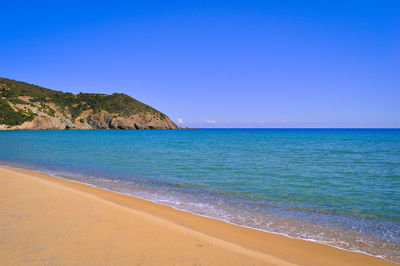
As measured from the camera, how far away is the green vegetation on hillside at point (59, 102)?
306 feet

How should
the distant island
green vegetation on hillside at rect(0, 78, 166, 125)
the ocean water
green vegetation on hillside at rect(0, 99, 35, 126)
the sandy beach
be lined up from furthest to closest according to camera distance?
the distant island < green vegetation on hillside at rect(0, 78, 166, 125) < green vegetation on hillside at rect(0, 99, 35, 126) < the ocean water < the sandy beach

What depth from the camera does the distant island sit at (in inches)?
3778

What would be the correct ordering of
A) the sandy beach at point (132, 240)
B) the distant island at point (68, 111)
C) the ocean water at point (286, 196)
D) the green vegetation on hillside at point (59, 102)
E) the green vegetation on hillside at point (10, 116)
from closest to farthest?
the sandy beach at point (132, 240)
the ocean water at point (286, 196)
the green vegetation on hillside at point (10, 116)
the green vegetation on hillside at point (59, 102)
the distant island at point (68, 111)

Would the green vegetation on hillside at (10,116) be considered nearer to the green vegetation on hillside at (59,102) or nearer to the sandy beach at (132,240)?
the green vegetation on hillside at (59,102)

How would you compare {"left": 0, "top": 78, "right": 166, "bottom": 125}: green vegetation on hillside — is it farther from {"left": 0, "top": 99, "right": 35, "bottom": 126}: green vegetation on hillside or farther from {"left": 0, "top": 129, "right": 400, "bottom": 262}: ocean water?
{"left": 0, "top": 129, "right": 400, "bottom": 262}: ocean water

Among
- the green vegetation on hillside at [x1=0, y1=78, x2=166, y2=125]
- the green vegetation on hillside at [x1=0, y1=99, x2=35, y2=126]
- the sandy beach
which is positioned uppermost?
the green vegetation on hillside at [x1=0, y1=78, x2=166, y2=125]

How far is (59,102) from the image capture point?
129125 millimetres

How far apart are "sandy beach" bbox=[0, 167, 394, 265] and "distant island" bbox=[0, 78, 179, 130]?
10162 centimetres

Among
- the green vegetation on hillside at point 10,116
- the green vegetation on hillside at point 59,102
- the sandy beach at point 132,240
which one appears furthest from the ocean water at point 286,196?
the green vegetation on hillside at point 59,102

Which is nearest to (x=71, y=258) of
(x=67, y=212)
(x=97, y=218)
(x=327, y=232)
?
(x=97, y=218)

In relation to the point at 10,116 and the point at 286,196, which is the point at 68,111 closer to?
the point at 10,116

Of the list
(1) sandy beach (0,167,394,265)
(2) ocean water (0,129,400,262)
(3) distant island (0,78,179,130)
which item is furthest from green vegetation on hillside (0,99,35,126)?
(1) sandy beach (0,167,394,265)

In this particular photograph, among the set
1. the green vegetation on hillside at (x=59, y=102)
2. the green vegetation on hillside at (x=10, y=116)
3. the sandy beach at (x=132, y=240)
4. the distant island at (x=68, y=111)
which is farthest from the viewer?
the distant island at (x=68, y=111)

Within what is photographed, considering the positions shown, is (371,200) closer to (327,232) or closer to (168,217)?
(327,232)
